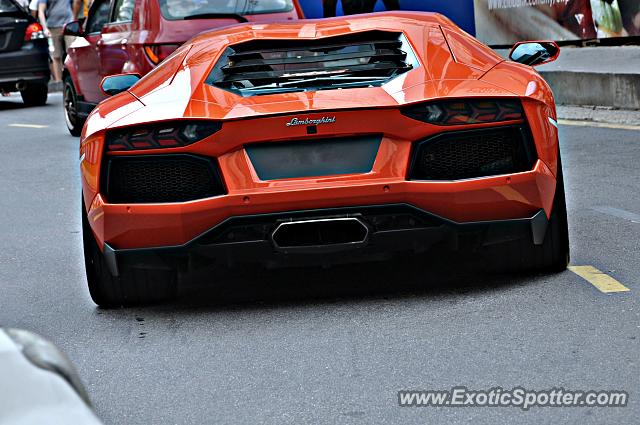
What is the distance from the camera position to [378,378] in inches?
179

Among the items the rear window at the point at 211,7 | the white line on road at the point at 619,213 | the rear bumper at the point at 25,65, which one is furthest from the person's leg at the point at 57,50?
the white line on road at the point at 619,213

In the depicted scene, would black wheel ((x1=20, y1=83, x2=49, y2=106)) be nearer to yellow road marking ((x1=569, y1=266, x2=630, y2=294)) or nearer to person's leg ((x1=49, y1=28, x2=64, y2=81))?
person's leg ((x1=49, y1=28, x2=64, y2=81))

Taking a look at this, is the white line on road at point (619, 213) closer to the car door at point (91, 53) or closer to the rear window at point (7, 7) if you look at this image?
the car door at point (91, 53)

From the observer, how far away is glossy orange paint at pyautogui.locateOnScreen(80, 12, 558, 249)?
5.41 m

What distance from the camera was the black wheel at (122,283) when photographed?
5840mm

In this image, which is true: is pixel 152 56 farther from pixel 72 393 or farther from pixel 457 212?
pixel 72 393

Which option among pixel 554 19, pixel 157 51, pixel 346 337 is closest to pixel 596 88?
pixel 554 19

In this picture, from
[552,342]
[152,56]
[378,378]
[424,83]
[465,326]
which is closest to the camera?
[378,378]

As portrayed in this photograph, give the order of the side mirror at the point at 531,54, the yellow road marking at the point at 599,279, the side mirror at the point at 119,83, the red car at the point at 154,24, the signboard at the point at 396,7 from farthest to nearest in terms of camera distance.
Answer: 1. the signboard at the point at 396,7
2. the red car at the point at 154,24
3. the side mirror at the point at 119,83
4. the side mirror at the point at 531,54
5. the yellow road marking at the point at 599,279

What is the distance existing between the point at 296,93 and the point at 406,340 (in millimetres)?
1138

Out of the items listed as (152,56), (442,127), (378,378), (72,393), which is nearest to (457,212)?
(442,127)

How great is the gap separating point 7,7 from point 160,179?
1605 centimetres

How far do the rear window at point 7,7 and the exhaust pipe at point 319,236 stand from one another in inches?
628

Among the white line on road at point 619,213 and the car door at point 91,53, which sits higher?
the white line on road at point 619,213
